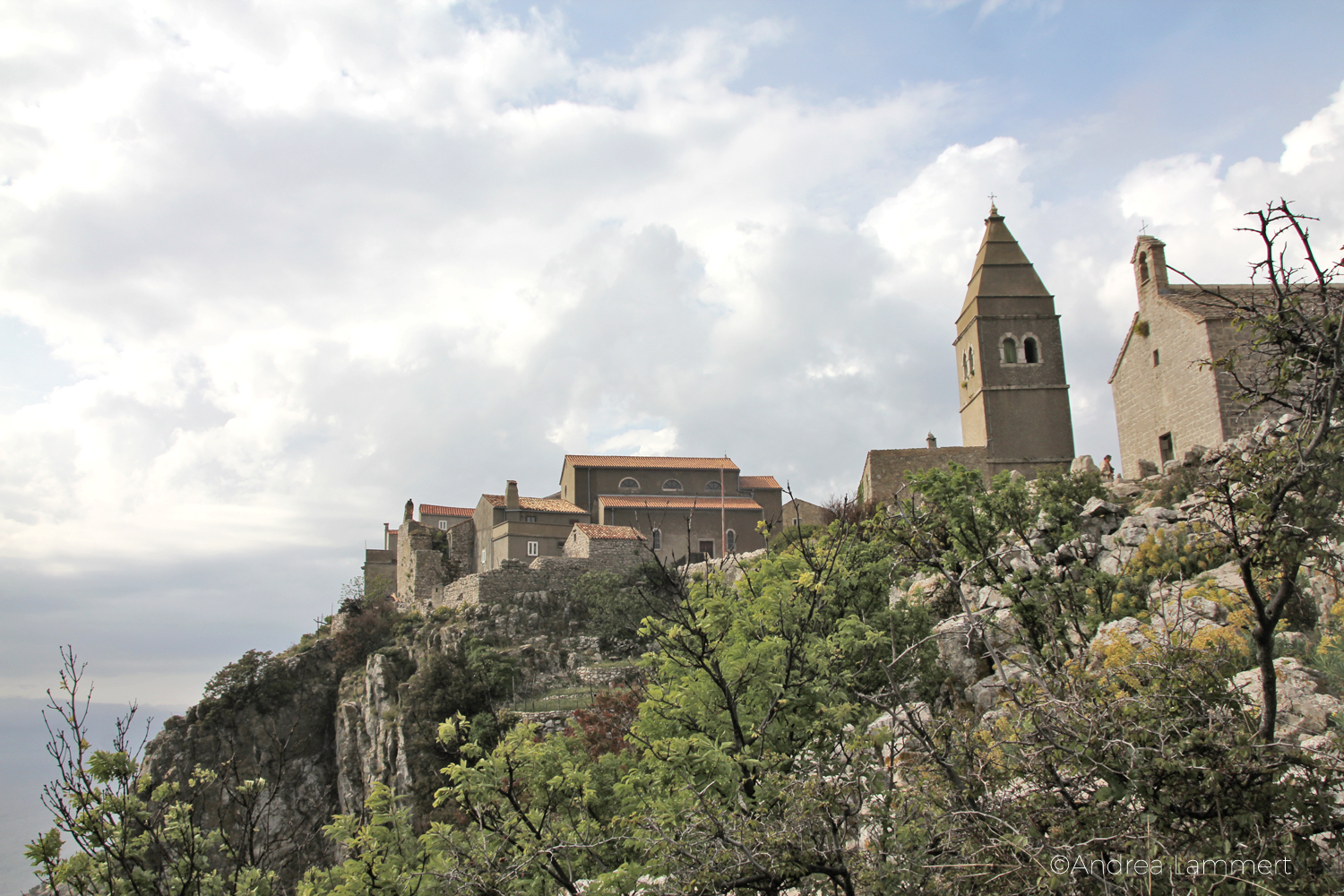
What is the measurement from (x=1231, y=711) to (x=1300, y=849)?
64 centimetres

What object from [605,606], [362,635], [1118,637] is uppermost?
[605,606]

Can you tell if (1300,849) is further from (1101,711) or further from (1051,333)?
(1051,333)

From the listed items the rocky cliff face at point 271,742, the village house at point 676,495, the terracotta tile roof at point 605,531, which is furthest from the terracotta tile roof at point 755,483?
the rocky cliff face at point 271,742

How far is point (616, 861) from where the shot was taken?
8508 millimetres

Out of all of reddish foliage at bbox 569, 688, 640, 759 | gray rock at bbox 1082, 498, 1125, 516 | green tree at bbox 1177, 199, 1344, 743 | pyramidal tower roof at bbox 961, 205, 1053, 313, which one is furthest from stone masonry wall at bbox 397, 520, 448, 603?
green tree at bbox 1177, 199, 1344, 743

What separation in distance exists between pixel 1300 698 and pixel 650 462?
42.8m

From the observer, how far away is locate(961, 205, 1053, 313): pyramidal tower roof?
32.7m

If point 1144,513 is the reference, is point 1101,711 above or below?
below

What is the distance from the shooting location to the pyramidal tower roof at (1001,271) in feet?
107

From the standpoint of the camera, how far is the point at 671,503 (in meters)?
46.2

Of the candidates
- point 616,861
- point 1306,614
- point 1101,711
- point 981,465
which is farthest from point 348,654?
point 1101,711

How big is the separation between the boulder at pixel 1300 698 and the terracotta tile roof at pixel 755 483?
41716mm

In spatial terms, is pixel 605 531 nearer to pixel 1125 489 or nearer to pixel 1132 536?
pixel 1125 489

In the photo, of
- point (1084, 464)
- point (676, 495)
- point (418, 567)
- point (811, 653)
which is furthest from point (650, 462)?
point (811, 653)
